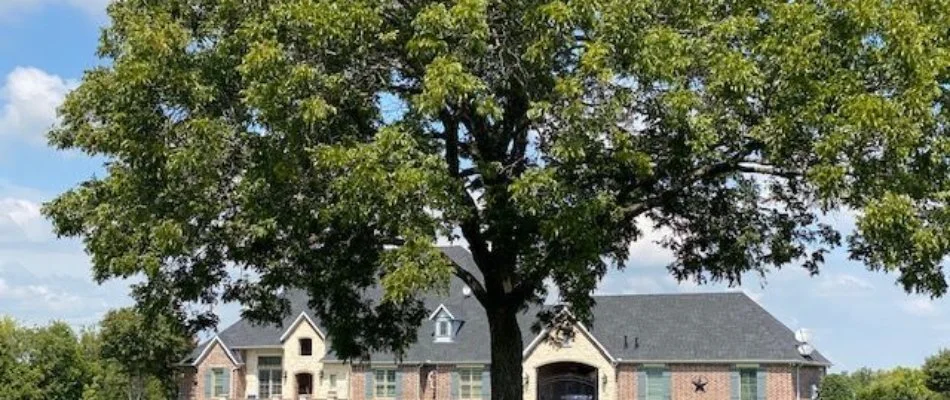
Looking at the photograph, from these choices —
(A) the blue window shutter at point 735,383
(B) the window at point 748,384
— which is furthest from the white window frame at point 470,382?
(B) the window at point 748,384

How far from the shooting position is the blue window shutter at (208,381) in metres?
57.7

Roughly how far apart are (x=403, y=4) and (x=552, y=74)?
2.19 metres

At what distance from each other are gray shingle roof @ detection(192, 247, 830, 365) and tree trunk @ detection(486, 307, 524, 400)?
2856cm

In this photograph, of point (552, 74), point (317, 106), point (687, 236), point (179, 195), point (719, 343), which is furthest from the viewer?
point (719, 343)

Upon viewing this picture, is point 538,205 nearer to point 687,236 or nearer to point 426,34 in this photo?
point 426,34

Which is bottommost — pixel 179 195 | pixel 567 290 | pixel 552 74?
pixel 567 290

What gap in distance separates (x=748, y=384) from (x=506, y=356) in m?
31.0

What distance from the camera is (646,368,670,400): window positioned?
160ft

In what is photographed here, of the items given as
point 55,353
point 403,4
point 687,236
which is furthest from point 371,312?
point 55,353

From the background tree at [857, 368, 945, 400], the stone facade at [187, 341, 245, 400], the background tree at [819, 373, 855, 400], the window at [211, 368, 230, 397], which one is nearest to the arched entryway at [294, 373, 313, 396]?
the stone facade at [187, 341, 245, 400]

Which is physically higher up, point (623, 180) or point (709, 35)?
point (709, 35)

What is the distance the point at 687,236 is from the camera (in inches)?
805

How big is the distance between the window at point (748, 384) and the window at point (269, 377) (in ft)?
73.2

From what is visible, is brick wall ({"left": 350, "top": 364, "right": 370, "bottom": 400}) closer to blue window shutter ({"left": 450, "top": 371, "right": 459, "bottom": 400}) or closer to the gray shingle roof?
the gray shingle roof
